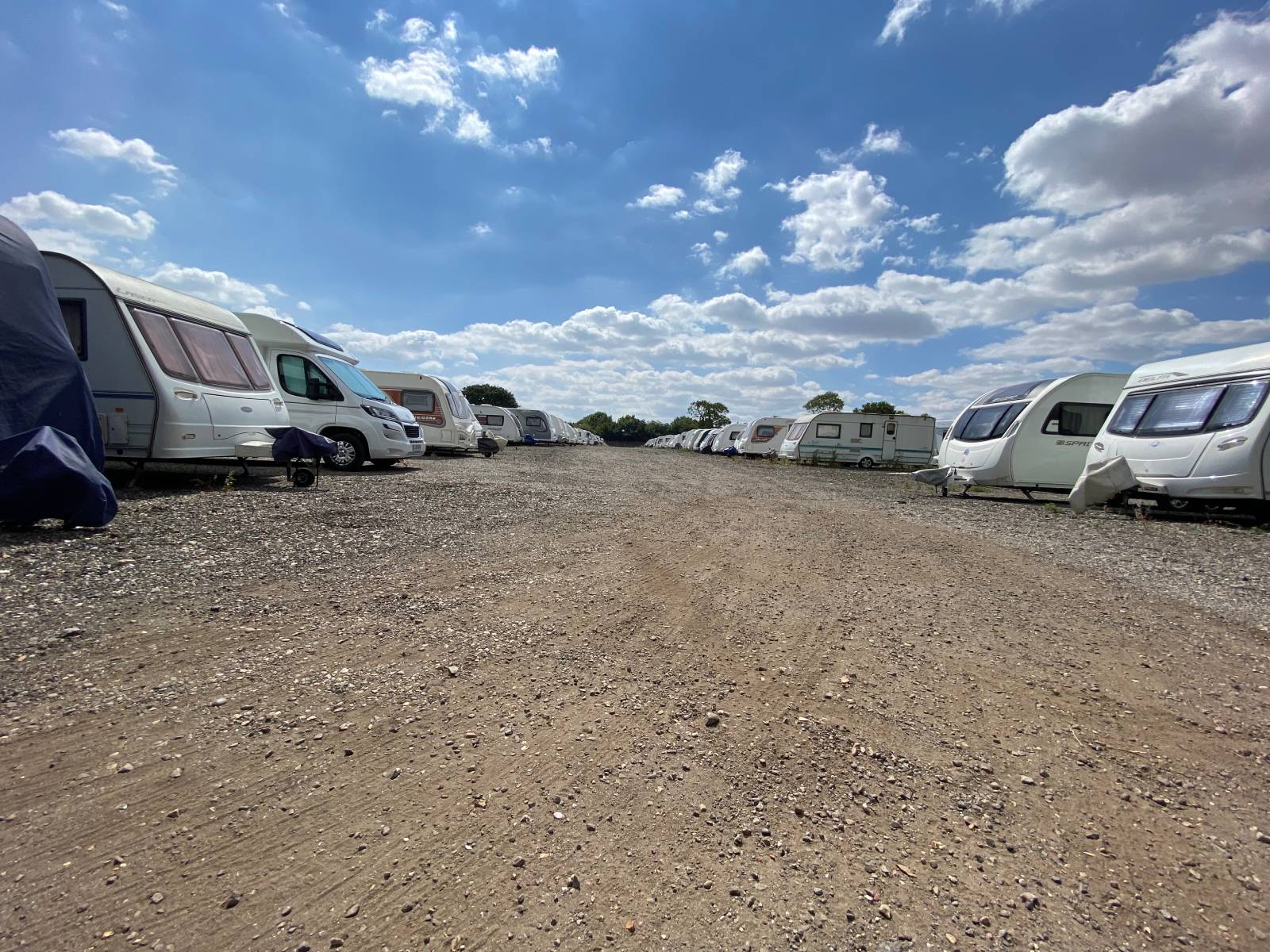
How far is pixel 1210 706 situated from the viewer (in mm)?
2875

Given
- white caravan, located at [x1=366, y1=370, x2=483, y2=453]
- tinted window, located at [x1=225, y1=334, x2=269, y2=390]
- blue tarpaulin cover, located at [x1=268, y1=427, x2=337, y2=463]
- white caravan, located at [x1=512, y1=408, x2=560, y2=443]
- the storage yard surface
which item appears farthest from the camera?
white caravan, located at [x1=512, y1=408, x2=560, y2=443]

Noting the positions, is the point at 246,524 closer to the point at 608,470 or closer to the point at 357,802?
the point at 357,802

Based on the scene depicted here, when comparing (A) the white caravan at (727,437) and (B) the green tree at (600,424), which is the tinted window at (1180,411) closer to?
(A) the white caravan at (727,437)

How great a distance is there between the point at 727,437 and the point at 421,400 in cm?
2551

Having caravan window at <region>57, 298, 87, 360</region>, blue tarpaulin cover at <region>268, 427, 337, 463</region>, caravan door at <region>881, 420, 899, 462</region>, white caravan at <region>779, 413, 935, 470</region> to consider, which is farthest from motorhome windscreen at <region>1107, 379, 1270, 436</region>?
caravan door at <region>881, 420, 899, 462</region>

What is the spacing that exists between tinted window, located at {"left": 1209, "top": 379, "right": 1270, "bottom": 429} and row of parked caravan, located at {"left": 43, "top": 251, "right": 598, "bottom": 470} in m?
13.3

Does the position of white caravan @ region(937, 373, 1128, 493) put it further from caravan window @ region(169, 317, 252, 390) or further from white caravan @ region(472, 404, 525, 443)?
white caravan @ region(472, 404, 525, 443)

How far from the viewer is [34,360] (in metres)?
5.46

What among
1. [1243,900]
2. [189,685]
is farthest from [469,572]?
[1243,900]

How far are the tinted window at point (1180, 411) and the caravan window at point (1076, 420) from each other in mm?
1923

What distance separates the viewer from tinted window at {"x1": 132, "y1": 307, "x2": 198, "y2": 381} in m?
7.02

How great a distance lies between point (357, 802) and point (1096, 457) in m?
12.4

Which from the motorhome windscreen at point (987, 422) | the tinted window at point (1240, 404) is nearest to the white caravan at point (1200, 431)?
the tinted window at point (1240, 404)

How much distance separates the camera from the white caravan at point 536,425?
36.8 m
